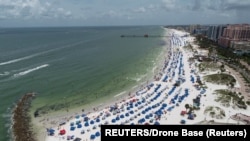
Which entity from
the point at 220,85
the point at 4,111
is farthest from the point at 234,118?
the point at 4,111

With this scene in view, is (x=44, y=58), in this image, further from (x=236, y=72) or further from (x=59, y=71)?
(x=236, y=72)

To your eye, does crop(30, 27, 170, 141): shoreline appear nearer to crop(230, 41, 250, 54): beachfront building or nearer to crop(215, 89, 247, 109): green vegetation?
crop(215, 89, 247, 109): green vegetation

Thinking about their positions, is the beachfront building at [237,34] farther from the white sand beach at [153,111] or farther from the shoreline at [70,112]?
the shoreline at [70,112]

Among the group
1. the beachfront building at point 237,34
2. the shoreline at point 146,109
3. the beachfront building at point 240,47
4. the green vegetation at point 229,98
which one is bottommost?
the shoreline at point 146,109

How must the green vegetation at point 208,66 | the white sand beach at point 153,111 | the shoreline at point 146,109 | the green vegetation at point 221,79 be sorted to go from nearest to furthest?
the white sand beach at point 153,111
the shoreline at point 146,109
the green vegetation at point 221,79
the green vegetation at point 208,66

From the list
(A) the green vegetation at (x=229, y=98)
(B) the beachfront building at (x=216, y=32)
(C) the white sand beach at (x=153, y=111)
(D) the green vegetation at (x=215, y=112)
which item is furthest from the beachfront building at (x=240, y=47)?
(D) the green vegetation at (x=215, y=112)

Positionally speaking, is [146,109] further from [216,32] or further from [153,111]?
[216,32]
